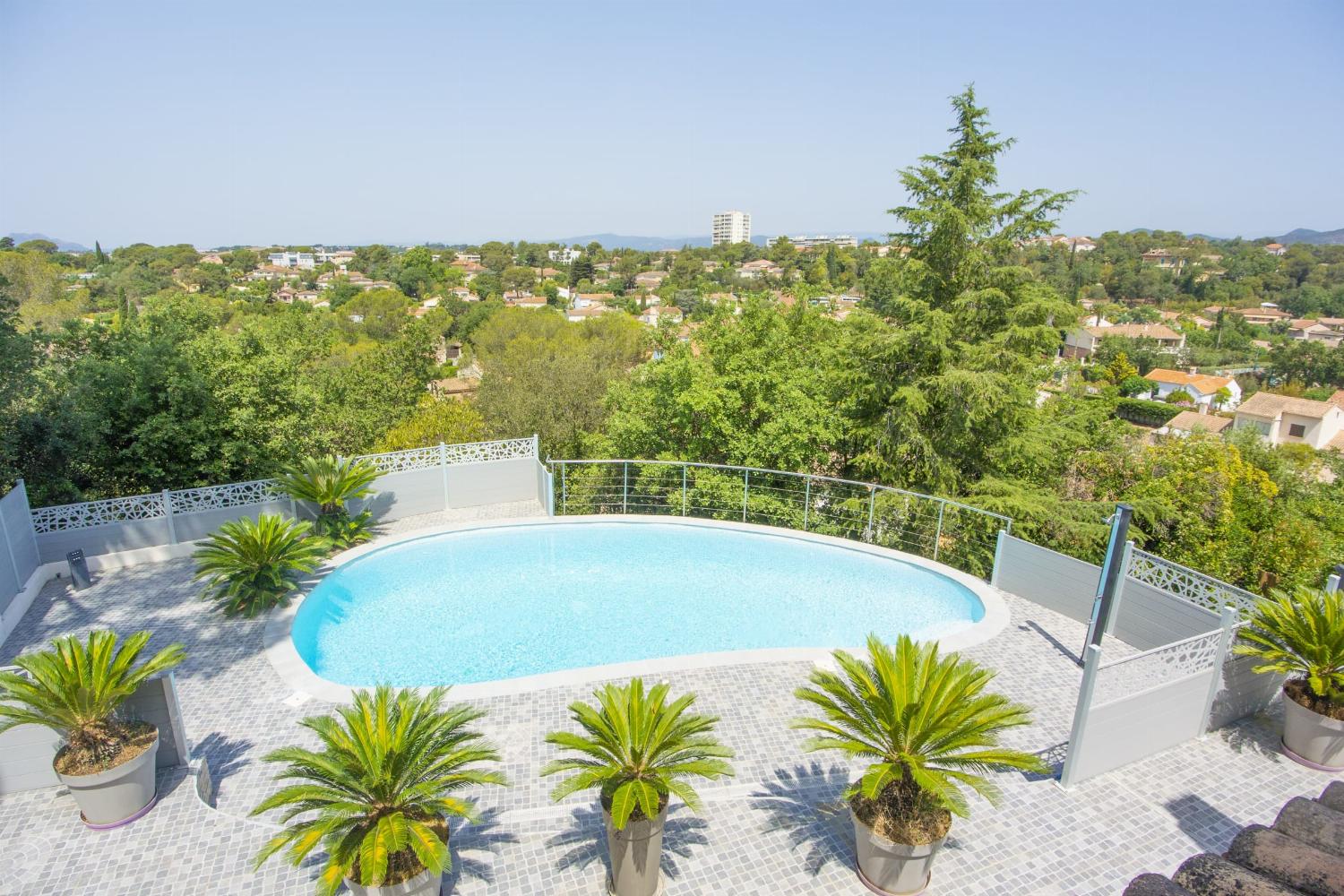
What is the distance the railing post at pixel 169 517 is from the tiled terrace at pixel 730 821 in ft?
13.1

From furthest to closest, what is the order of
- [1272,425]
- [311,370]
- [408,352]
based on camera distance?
[1272,425], [408,352], [311,370]

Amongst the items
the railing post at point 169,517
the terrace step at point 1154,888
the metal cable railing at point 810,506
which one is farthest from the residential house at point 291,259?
the terrace step at point 1154,888

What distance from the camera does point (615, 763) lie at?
4.79 meters

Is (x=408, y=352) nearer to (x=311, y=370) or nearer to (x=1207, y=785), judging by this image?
(x=311, y=370)

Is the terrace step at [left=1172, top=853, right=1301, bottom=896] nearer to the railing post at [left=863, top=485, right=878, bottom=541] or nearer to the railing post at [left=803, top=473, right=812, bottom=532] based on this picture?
the railing post at [left=863, top=485, right=878, bottom=541]

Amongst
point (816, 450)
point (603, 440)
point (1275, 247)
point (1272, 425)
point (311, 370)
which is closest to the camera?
point (816, 450)

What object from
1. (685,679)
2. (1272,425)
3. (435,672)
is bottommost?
(1272,425)

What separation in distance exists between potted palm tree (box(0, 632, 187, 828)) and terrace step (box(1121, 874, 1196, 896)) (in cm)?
728

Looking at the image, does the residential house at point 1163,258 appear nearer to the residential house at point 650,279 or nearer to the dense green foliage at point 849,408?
the residential house at point 650,279

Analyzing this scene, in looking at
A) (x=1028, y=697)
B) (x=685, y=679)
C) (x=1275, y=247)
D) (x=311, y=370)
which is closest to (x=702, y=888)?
(x=685, y=679)

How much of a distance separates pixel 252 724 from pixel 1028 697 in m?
8.00

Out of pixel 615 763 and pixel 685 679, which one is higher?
pixel 615 763

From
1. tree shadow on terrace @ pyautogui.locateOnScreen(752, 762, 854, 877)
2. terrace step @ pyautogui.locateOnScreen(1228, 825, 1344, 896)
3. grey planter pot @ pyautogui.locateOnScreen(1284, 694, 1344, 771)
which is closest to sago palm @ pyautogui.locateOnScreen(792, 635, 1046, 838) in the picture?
tree shadow on terrace @ pyautogui.locateOnScreen(752, 762, 854, 877)

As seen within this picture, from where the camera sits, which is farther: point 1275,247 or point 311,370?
point 1275,247
